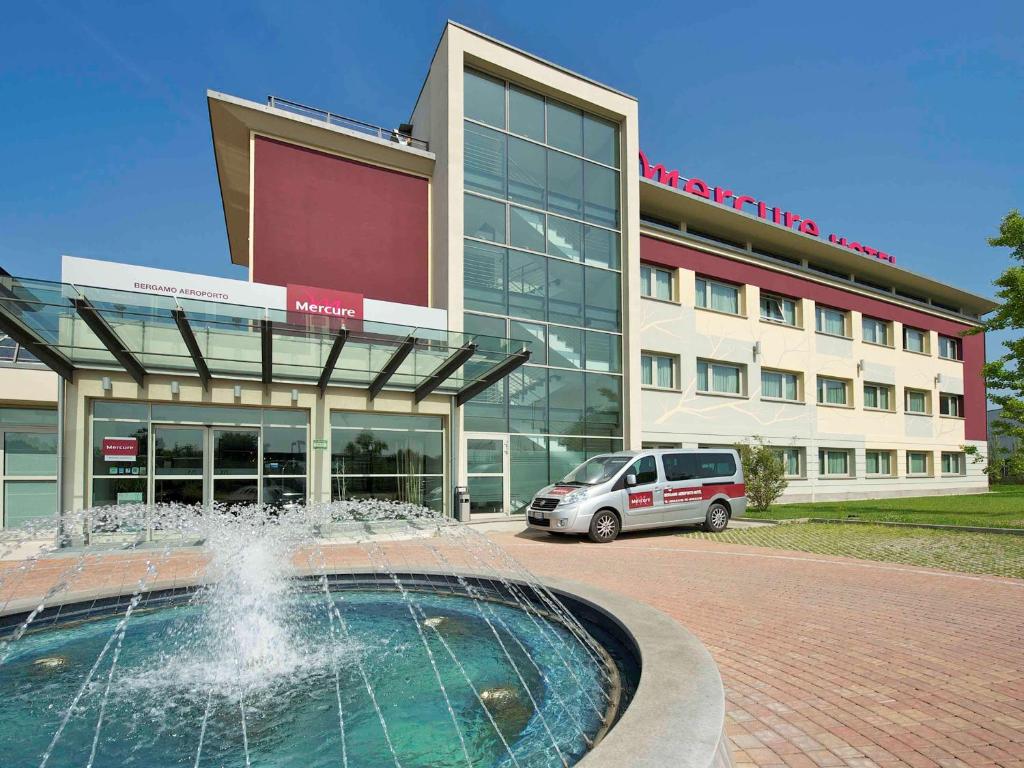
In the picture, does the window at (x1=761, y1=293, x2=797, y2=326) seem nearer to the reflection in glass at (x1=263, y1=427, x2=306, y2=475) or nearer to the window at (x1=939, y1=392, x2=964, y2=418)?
the window at (x1=939, y1=392, x2=964, y2=418)

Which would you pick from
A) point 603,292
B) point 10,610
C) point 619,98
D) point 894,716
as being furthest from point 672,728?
point 619,98

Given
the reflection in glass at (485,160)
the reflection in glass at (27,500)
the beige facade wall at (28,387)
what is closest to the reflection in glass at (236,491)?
the reflection in glass at (27,500)

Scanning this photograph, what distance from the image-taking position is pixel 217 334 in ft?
42.4

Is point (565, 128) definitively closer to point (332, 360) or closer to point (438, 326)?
point (438, 326)

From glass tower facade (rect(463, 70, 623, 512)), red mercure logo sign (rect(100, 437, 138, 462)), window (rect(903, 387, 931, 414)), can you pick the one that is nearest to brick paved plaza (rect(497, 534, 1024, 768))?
glass tower facade (rect(463, 70, 623, 512))

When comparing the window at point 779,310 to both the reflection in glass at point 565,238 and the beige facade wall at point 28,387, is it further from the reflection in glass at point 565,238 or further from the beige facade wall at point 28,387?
the beige facade wall at point 28,387

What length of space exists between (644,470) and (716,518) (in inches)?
103

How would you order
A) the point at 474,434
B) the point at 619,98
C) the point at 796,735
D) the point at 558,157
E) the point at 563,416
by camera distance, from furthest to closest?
the point at 619,98 → the point at 558,157 → the point at 563,416 → the point at 474,434 → the point at 796,735

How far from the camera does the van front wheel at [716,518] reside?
15047 mm

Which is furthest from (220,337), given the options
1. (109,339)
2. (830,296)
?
(830,296)

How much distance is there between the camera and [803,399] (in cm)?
2880

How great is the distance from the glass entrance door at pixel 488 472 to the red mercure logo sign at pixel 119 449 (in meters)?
8.54

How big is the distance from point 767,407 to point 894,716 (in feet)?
81.9

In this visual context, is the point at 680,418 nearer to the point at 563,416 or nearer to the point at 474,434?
the point at 563,416
